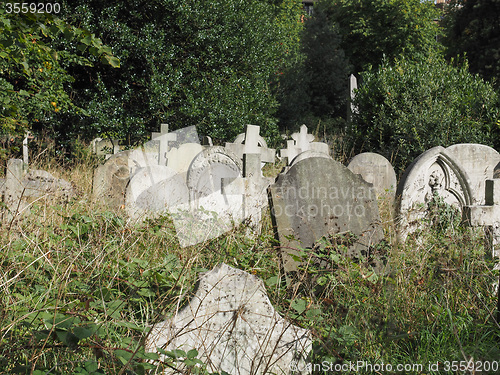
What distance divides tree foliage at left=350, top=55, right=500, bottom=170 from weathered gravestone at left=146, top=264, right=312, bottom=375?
636 cm

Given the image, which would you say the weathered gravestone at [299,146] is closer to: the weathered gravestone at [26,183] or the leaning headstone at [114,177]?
the leaning headstone at [114,177]

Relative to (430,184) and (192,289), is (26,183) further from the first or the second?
(430,184)

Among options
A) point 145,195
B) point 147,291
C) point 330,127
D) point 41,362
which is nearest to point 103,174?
point 145,195

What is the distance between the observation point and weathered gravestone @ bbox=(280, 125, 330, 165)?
33.9ft

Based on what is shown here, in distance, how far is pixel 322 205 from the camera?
3912 millimetres

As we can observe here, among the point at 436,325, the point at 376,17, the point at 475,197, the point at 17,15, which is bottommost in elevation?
the point at 436,325

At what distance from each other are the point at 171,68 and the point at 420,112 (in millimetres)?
5828

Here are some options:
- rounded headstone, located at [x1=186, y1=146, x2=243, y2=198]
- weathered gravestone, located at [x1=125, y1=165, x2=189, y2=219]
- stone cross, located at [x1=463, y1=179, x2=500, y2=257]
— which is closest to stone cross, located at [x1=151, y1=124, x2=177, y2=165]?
rounded headstone, located at [x1=186, y1=146, x2=243, y2=198]

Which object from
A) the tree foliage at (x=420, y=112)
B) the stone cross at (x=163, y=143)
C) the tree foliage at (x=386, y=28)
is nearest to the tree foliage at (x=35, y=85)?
→ the stone cross at (x=163, y=143)

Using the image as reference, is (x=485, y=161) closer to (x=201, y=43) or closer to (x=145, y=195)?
(x=145, y=195)

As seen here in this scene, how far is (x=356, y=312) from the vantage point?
2.83 metres

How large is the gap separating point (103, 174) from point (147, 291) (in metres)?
4.58

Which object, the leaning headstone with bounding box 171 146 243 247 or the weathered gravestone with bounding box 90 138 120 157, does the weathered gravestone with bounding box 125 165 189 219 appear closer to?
the leaning headstone with bounding box 171 146 243 247

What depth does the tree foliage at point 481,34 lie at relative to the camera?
18.3 m
